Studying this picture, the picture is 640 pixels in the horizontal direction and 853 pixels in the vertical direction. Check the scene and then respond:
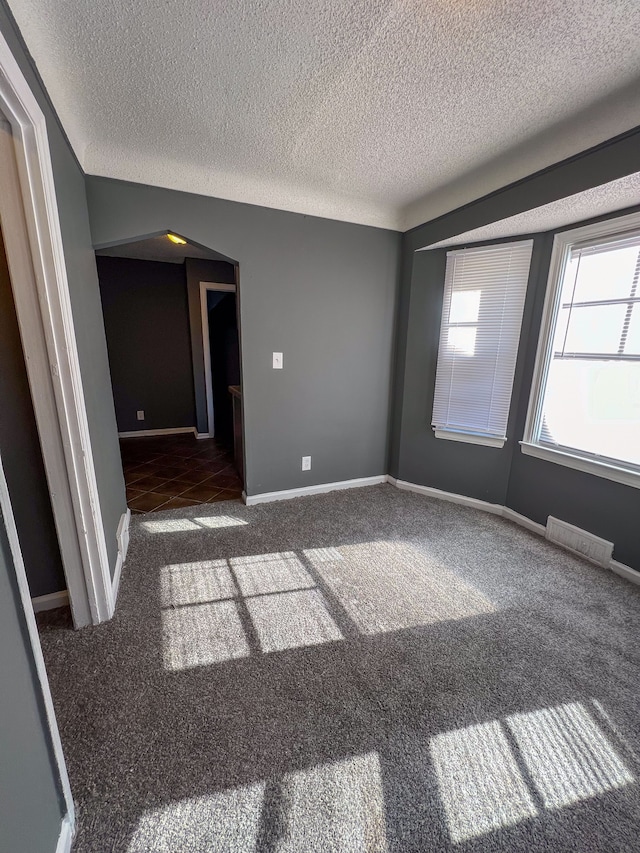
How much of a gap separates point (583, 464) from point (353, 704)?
1.99 meters

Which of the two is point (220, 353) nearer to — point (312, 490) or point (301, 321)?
point (301, 321)

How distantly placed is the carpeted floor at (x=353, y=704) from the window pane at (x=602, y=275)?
1694 millimetres

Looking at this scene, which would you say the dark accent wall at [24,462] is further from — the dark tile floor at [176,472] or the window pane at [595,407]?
the window pane at [595,407]

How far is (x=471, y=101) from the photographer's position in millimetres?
1556

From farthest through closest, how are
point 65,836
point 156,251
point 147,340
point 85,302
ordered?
point 147,340 → point 156,251 → point 85,302 → point 65,836

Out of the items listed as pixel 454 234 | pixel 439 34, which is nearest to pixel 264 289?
pixel 454 234

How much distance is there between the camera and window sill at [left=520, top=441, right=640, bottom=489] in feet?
6.49

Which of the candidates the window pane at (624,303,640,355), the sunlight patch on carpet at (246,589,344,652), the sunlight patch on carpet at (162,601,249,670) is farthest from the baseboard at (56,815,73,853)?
the window pane at (624,303,640,355)

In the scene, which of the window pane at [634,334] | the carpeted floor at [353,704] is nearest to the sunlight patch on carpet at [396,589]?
the carpeted floor at [353,704]

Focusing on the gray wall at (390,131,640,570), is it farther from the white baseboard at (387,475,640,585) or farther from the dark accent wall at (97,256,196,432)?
the dark accent wall at (97,256,196,432)

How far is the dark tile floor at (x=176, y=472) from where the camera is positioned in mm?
2984

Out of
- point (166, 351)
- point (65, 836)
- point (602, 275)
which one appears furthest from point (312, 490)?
point (166, 351)

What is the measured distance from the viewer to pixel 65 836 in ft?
2.83

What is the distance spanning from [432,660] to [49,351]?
2.03 m
